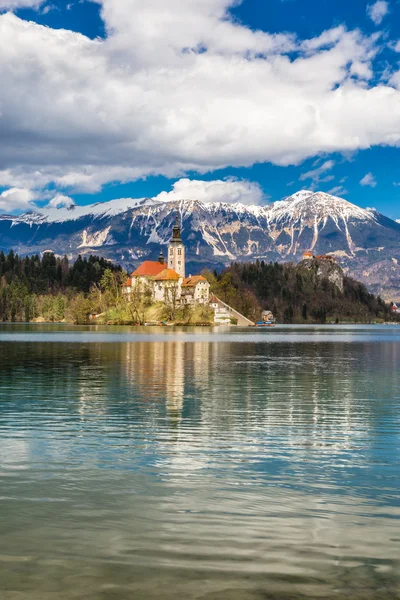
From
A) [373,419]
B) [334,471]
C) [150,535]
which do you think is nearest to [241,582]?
[150,535]

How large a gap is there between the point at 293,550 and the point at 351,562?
1285mm

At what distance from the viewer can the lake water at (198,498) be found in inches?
461

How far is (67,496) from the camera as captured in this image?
17.2 m

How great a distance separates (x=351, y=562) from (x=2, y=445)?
16.4 m

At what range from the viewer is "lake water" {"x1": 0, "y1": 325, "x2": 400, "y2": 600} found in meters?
11.7

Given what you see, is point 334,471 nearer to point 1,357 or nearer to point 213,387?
point 213,387

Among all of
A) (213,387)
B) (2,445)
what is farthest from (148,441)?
(213,387)

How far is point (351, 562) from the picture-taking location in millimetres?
12570

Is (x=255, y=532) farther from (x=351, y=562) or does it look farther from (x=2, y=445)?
(x=2, y=445)

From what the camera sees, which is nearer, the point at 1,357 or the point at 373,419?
the point at 373,419

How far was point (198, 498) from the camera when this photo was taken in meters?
17.1

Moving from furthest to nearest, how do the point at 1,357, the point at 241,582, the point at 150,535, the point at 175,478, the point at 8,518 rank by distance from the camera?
the point at 1,357
the point at 175,478
the point at 8,518
the point at 150,535
the point at 241,582

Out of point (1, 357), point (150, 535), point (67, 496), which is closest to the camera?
point (150, 535)

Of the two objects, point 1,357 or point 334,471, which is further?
point 1,357
